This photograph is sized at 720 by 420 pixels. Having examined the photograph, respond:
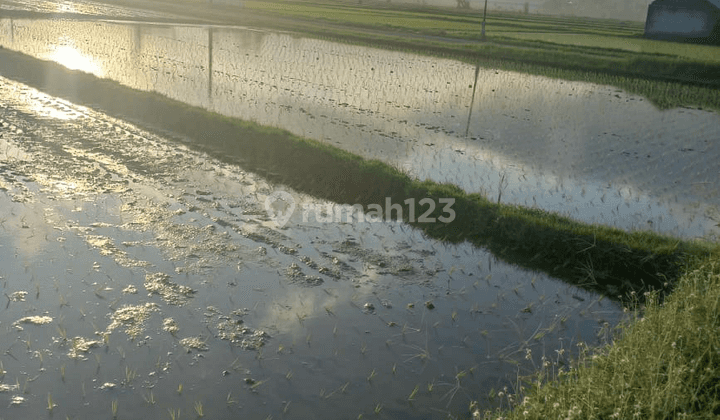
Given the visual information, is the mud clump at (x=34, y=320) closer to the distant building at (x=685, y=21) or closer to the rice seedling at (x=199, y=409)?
the rice seedling at (x=199, y=409)

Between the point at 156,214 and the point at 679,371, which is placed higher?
the point at 679,371

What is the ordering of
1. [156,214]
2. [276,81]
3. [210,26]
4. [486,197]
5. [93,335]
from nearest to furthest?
[93,335] → [156,214] → [486,197] → [276,81] → [210,26]

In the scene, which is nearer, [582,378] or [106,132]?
[582,378]

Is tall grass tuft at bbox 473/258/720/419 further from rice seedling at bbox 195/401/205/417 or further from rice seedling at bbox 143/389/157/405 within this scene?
rice seedling at bbox 143/389/157/405

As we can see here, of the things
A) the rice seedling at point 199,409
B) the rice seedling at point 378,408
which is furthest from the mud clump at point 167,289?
the rice seedling at point 378,408

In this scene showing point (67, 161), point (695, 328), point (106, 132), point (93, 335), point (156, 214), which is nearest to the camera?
point (695, 328)

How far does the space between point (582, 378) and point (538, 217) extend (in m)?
3.13

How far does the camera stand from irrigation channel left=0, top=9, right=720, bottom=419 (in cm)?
399

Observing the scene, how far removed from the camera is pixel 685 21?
27188 mm

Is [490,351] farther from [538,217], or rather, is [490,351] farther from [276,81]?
[276,81]

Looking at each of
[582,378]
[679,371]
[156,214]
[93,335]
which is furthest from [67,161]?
[679,371]

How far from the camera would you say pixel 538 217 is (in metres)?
6.52

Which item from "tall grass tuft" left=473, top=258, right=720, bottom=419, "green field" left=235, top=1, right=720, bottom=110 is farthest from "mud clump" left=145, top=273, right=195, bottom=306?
"green field" left=235, top=1, right=720, bottom=110

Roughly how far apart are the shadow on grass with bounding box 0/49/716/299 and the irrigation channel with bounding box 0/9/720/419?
11cm
